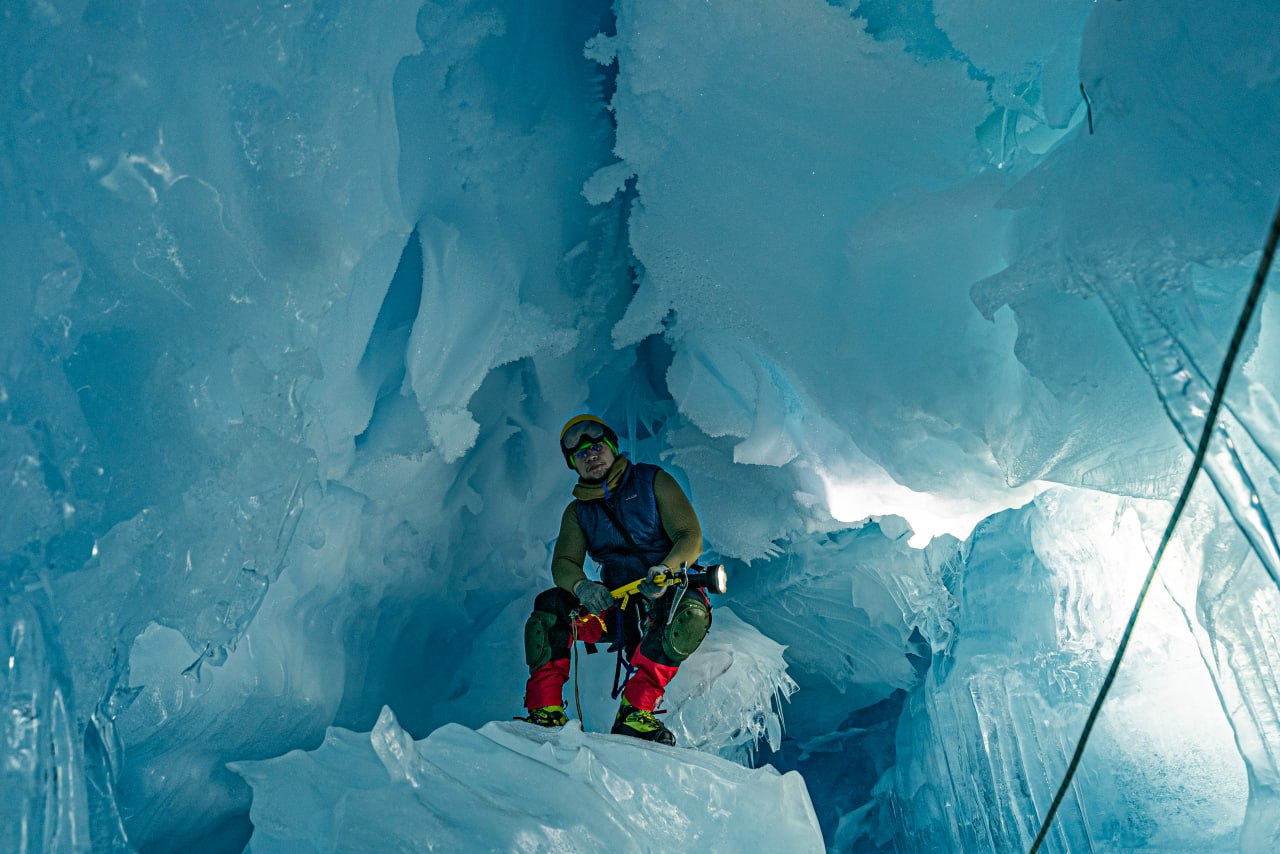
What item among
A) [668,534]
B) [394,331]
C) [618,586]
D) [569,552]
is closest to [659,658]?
[618,586]

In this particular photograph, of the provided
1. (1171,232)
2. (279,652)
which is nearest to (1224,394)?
(1171,232)

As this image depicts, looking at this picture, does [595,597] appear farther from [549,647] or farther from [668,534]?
[668,534]

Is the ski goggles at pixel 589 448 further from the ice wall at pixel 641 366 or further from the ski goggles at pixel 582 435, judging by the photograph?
the ice wall at pixel 641 366

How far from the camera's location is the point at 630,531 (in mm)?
3469

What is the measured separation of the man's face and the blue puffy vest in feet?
0.27

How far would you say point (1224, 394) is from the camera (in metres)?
2.08

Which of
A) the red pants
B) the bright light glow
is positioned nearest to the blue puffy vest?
the red pants

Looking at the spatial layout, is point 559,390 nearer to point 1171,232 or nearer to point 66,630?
point 66,630

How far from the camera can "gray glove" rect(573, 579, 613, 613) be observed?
3123 millimetres

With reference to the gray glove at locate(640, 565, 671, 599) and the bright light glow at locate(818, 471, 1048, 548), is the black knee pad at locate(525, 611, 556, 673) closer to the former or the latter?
the gray glove at locate(640, 565, 671, 599)

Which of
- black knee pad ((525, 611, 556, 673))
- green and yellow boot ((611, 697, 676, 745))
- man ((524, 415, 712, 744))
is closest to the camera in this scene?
green and yellow boot ((611, 697, 676, 745))

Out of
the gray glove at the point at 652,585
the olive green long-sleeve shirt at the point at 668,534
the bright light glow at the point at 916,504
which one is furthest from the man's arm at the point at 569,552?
the bright light glow at the point at 916,504

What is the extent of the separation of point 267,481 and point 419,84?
57.8 inches

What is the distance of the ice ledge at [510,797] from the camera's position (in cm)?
232
